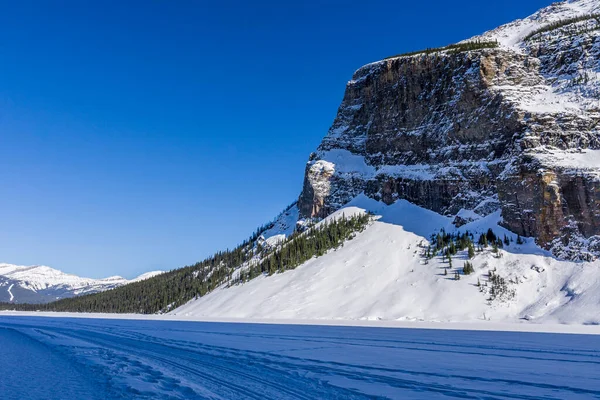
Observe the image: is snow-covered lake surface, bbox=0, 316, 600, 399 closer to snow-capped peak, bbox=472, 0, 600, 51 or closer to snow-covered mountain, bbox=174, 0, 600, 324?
snow-covered mountain, bbox=174, 0, 600, 324

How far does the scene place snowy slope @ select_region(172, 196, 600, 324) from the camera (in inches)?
2721

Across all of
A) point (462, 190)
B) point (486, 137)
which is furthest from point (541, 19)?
point (462, 190)

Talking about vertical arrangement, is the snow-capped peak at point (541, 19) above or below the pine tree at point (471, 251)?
above

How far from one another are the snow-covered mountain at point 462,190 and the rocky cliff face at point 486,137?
0.36 meters

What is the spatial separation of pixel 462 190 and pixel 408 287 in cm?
4257

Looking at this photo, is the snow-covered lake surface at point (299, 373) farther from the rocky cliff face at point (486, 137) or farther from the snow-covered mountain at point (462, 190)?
the rocky cliff face at point (486, 137)

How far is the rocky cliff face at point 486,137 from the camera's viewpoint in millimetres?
86125

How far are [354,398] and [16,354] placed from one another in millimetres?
22504

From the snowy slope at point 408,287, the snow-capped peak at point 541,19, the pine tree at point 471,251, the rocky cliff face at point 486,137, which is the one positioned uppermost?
the snow-capped peak at point 541,19

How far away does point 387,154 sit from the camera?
141 m

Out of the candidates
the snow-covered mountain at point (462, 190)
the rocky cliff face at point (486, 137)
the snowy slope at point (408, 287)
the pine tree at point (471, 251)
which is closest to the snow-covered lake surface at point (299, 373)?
the snowy slope at point (408, 287)

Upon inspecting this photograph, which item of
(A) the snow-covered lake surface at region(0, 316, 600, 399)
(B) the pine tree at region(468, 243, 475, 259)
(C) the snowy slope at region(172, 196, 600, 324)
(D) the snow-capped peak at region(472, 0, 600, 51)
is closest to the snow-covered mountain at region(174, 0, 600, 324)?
(C) the snowy slope at region(172, 196, 600, 324)

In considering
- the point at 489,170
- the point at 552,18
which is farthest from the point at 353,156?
the point at 552,18

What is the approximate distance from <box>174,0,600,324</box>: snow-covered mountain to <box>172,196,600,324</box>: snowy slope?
Answer: 0.33 meters
